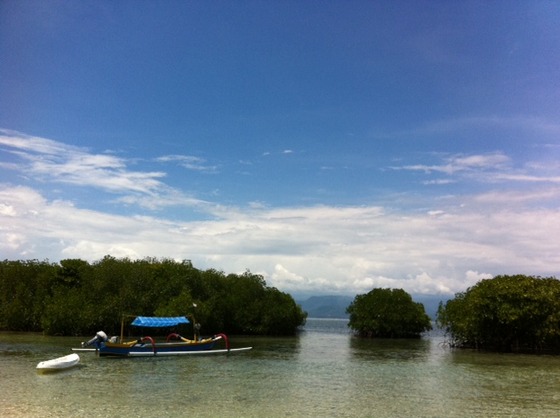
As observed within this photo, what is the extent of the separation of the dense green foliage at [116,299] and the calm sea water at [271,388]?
2051cm

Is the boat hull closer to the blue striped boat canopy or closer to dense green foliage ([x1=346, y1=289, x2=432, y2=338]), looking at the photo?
the blue striped boat canopy

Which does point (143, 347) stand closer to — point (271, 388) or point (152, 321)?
point (152, 321)

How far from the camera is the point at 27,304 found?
65312 millimetres

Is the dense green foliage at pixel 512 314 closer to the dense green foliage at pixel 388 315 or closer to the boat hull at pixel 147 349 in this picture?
the dense green foliage at pixel 388 315

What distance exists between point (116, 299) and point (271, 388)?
44.0 metres

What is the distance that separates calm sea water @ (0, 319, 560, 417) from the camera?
20984mm

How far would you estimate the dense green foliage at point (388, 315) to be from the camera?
78.1 meters

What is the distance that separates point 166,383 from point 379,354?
2833cm

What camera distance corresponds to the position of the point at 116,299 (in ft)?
213

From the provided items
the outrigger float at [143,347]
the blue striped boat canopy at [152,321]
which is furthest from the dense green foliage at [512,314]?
the blue striped boat canopy at [152,321]

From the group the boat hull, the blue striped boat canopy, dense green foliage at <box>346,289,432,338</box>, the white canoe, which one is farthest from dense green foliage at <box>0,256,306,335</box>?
the white canoe

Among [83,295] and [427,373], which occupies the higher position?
[83,295]

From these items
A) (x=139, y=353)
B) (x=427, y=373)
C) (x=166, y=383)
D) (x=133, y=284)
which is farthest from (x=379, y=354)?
(x=133, y=284)

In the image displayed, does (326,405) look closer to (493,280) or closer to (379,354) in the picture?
(379,354)
